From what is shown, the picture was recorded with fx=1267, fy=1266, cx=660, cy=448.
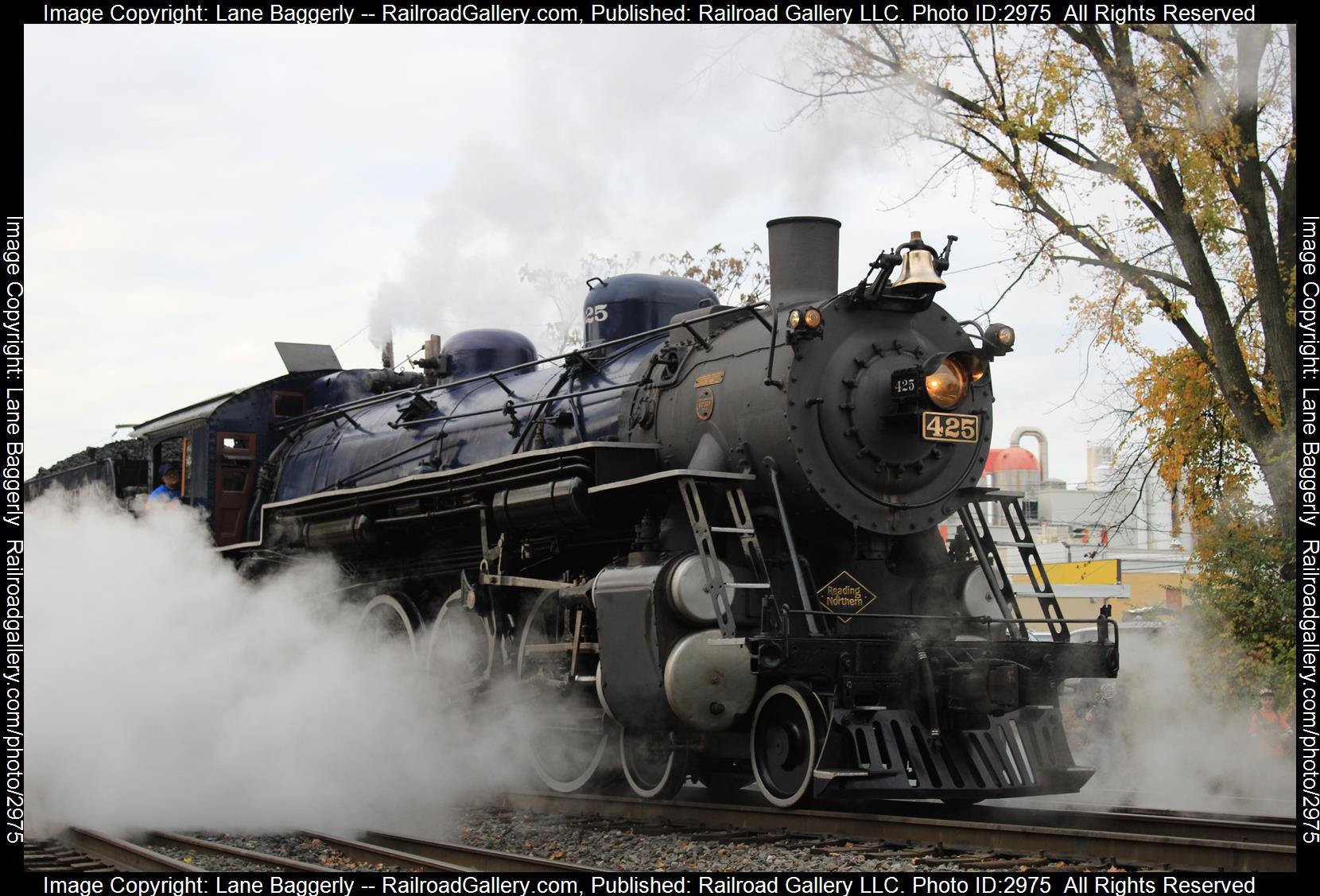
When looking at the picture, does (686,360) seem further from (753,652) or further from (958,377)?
(753,652)

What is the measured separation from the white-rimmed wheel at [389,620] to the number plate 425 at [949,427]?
4.55 m

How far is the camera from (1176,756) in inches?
402

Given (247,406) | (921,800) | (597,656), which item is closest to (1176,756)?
(921,800)

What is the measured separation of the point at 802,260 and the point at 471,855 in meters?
4.14

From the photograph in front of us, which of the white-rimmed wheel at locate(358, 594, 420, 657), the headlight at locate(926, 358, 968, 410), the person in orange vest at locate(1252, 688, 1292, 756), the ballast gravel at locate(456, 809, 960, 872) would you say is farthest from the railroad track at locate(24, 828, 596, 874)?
the person in orange vest at locate(1252, 688, 1292, 756)

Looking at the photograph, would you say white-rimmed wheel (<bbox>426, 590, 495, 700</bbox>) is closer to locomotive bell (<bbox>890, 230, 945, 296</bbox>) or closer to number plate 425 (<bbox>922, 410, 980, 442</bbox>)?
number plate 425 (<bbox>922, 410, 980, 442</bbox>)

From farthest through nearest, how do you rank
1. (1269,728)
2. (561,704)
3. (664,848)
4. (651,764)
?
(1269,728) < (561,704) < (651,764) < (664,848)

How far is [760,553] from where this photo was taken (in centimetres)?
722

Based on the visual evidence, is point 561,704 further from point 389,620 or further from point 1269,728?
point 1269,728

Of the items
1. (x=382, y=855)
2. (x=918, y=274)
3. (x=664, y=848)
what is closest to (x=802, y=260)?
(x=918, y=274)

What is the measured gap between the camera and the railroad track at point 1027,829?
5332mm

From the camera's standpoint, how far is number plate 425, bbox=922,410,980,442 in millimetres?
7496

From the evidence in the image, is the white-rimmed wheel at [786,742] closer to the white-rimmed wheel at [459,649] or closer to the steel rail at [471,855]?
the steel rail at [471,855]
